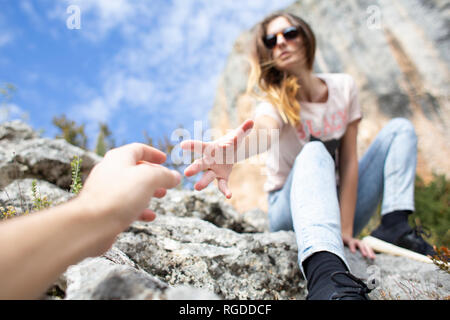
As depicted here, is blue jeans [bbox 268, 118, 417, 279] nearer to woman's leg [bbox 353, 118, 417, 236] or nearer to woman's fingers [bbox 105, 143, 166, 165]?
woman's leg [bbox 353, 118, 417, 236]

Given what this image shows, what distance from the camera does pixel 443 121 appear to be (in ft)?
25.6

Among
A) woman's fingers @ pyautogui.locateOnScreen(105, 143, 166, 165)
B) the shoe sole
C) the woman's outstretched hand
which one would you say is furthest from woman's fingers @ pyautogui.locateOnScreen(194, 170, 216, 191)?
the shoe sole

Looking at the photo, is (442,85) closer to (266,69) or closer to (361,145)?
(361,145)

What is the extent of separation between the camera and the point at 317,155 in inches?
75.2

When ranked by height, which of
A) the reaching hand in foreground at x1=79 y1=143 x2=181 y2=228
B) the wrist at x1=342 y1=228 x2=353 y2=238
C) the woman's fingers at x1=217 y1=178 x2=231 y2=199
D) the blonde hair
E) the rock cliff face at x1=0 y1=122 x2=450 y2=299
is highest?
the blonde hair

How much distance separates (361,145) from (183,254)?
8.72 meters

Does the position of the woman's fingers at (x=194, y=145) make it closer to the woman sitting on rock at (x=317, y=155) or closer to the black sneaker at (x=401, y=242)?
the woman sitting on rock at (x=317, y=155)

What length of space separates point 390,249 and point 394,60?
25.9 ft

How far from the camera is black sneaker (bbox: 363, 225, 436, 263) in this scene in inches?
84.0

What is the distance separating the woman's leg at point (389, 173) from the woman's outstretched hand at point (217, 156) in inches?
59.8

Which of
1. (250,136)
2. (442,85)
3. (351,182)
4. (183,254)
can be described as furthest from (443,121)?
(183,254)

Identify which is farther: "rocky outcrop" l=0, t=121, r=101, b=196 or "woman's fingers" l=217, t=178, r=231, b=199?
"rocky outcrop" l=0, t=121, r=101, b=196

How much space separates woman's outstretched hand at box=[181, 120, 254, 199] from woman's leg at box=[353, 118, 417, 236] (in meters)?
1.52

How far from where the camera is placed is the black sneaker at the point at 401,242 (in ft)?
→ 7.00
